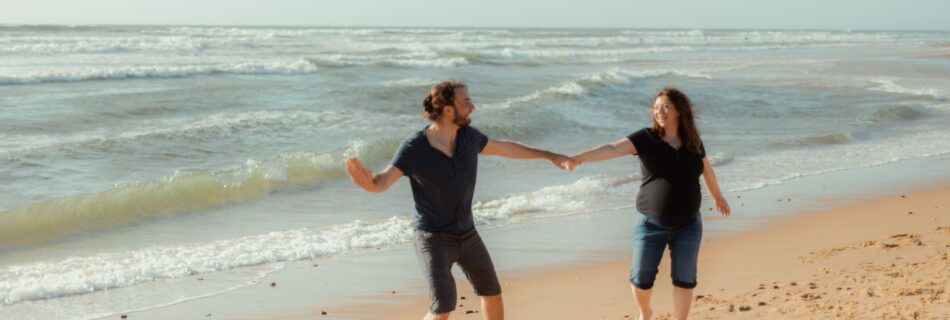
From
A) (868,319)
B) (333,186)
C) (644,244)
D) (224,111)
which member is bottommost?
(868,319)

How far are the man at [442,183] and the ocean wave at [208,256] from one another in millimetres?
3724

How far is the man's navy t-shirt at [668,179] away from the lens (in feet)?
18.0

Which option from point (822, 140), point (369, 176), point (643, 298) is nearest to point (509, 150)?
point (369, 176)

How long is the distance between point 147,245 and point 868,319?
6.24 meters

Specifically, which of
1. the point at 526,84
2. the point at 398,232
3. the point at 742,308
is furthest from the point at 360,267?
the point at 526,84

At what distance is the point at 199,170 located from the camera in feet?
45.0

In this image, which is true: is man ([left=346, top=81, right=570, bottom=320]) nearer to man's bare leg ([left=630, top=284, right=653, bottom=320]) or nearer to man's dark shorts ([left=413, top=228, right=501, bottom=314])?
man's dark shorts ([left=413, top=228, right=501, bottom=314])

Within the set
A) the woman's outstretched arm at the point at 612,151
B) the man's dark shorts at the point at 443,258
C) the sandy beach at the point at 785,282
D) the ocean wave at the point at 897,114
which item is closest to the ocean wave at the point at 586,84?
the ocean wave at the point at 897,114

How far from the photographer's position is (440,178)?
5023 mm

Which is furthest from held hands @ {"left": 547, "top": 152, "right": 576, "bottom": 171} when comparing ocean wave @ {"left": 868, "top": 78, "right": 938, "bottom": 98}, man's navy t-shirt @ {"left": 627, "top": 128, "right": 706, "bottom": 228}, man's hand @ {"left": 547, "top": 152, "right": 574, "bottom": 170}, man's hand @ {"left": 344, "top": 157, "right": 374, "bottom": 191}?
ocean wave @ {"left": 868, "top": 78, "right": 938, "bottom": 98}

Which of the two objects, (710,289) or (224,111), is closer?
(710,289)

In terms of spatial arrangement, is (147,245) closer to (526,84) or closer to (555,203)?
(555,203)

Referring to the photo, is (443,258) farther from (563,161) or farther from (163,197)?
(163,197)

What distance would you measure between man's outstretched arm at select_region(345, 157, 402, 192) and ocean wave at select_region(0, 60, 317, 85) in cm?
2412
